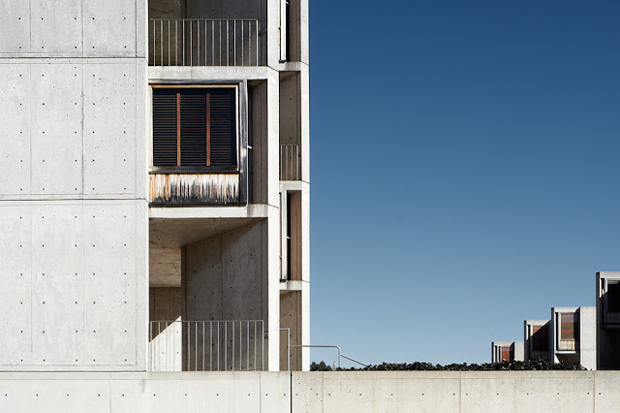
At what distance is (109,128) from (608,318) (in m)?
32.6

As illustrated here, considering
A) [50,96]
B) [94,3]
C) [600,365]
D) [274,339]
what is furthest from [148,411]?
[600,365]

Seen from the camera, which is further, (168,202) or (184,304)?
(184,304)

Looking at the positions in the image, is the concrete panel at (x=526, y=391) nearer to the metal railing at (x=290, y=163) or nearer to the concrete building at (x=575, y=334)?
the metal railing at (x=290, y=163)

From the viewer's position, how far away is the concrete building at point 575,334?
60.1 metres

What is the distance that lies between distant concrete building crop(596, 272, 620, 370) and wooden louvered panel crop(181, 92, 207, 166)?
29808mm

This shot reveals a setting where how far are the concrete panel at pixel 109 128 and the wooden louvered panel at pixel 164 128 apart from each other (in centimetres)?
137

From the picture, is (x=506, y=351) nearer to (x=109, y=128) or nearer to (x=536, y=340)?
(x=536, y=340)

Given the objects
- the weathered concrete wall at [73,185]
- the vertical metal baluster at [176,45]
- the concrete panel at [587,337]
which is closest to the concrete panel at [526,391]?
the weathered concrete wall at [73,185]

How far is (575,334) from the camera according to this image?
6128cm

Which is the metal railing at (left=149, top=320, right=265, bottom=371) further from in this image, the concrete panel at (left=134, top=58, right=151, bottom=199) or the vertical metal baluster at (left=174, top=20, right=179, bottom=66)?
the vertical metal baluster at (left=174, top=20, right=179, bottom=66)

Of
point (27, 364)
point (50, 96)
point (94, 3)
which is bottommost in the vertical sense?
point (27, 364)

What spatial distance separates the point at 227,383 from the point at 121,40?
8.43 metres

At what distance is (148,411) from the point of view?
22000mm

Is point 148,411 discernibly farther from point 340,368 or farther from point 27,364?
point 340,368
